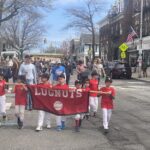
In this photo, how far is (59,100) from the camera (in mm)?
12703

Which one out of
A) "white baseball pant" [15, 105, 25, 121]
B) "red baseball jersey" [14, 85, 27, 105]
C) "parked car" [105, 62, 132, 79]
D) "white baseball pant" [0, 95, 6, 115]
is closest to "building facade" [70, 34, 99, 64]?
"parked car" [105, 62, 132, 79]

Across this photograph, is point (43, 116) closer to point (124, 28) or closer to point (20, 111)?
point (20, 111)

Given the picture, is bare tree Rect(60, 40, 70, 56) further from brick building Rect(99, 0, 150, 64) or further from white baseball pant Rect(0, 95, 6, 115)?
white baseball pant Rect(0, 95, 6, 115)

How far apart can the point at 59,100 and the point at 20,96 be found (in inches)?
37.8

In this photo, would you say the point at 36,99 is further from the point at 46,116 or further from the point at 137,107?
the point at 137,107

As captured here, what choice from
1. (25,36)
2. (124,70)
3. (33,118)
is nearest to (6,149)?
(33,118)

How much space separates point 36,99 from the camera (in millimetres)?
12773

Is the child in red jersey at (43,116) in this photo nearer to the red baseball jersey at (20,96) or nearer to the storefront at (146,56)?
the red baseball jersey at (20,96)

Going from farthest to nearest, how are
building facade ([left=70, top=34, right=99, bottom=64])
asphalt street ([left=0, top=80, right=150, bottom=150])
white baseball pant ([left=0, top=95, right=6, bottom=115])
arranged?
building facade ([left=70, top=34, right=99, bottom=64]), white baseball pant ([left=0, top=95, right=6, bottom=115]), asphalt street ([left=0, top=80, right=150, bottom=150])

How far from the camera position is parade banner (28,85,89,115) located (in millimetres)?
12609

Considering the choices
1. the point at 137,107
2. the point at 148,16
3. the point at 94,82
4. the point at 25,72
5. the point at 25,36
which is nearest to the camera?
the point at 94,82

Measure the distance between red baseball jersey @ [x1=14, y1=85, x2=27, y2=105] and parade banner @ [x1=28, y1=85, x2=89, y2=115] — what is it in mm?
220

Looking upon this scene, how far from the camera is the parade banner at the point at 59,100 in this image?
12609 mm

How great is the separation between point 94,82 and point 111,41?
64915 mm
